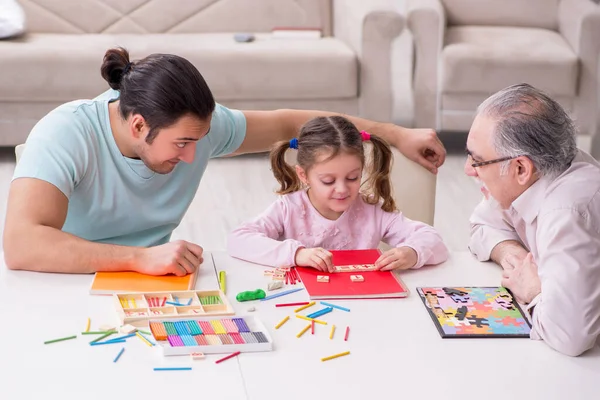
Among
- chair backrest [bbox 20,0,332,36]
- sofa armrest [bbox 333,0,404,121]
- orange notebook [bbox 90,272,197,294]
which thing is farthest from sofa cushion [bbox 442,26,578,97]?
orange notebook [bbox 90,272,197,294]

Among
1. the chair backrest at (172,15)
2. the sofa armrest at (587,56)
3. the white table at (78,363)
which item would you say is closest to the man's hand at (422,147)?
the white table at (78,363)

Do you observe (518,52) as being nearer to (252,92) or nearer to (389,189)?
(252,92)

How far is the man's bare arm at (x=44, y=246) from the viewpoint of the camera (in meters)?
1.86

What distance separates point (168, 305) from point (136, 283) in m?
0.14

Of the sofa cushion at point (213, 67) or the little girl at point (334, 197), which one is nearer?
the little girl at point (334, 197)

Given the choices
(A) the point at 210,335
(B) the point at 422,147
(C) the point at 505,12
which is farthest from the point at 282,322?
(C) the point at 505,12

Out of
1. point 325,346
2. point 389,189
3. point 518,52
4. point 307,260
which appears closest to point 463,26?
point 518,52

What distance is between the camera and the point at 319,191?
218 cm

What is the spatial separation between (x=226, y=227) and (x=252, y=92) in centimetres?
103

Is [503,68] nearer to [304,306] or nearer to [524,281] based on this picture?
[524,281]

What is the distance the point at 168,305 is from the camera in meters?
1.72

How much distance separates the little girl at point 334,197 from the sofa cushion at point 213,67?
2.34 m

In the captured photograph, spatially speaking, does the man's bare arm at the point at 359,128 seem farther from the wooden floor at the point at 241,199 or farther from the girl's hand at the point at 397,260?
the wooden floor at the point at 241,199

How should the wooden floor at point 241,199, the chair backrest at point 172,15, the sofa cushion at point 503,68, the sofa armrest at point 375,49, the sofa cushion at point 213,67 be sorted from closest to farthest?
the wooden floor at point 241,199
the sofa cushion at point 213,67
the sofa armrest at point 375,49
the sofa cushion at point 503,68
the chair backrest at point 172,15
